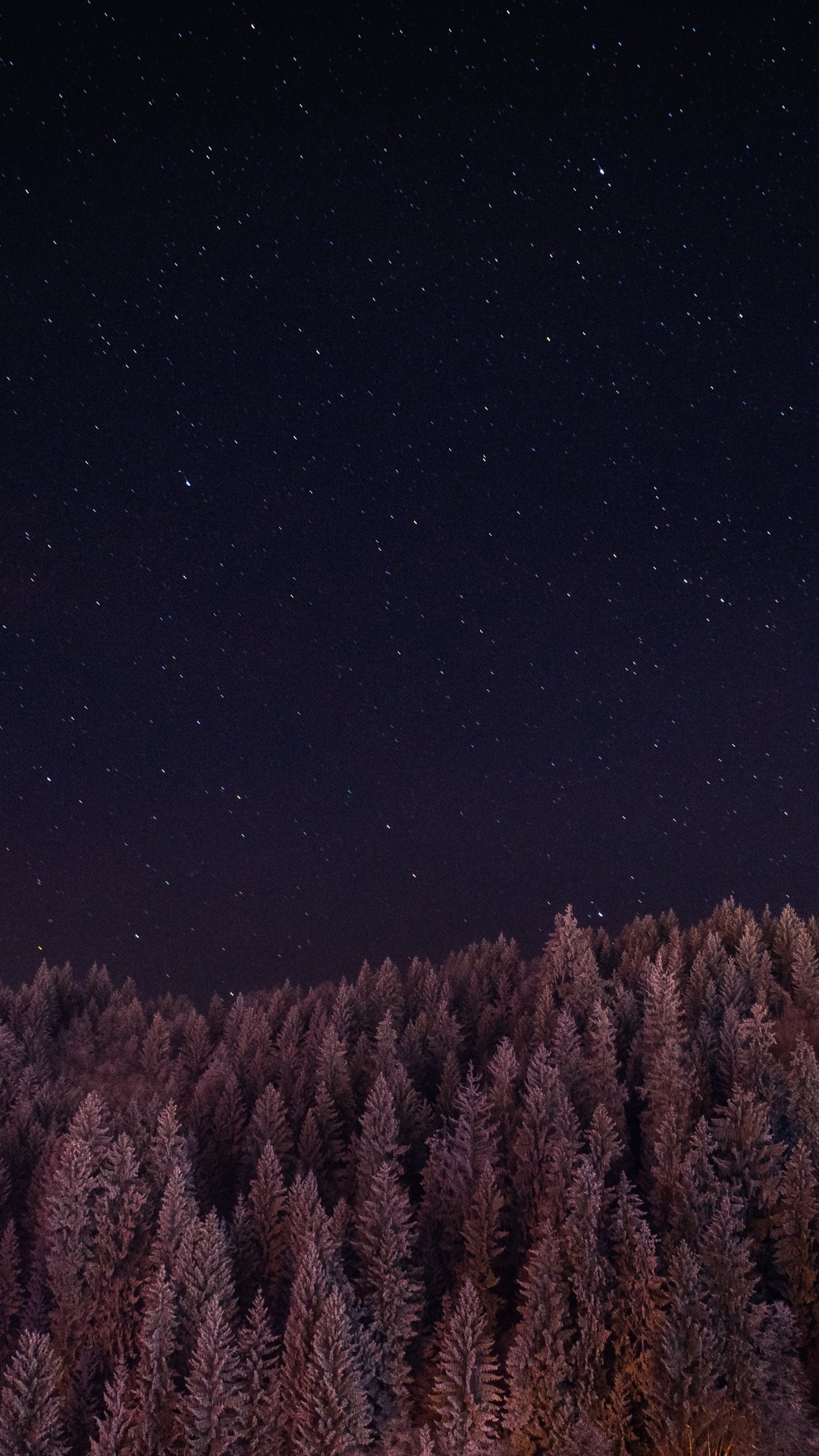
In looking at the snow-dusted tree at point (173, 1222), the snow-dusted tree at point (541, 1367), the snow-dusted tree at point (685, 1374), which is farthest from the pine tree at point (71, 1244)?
the snow-dusted tree at point (685, 1374)

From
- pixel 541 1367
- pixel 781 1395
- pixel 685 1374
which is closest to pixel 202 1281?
pixel 541 1367

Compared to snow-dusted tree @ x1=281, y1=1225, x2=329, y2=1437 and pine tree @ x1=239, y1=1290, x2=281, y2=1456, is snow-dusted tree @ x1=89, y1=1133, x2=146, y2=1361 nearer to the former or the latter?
pine tree @ x1=239, y1=1290, x2=281, y2=1456

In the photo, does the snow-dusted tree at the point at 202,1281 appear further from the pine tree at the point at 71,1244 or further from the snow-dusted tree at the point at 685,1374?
the snow-dusted tree at the point at 685,1374

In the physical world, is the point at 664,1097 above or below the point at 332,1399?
above

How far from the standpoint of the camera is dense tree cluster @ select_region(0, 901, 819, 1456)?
4169 cm

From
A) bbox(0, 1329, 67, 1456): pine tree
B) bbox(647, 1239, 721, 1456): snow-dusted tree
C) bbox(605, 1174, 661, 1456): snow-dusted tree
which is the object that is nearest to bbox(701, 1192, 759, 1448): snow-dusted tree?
bbox(647, 1239, 721, 1456): snow-dusted tree

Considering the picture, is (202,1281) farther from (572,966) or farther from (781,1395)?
(572,966)

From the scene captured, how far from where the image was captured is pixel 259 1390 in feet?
142

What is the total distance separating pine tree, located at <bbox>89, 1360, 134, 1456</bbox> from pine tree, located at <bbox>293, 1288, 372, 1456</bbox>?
8.07 meters

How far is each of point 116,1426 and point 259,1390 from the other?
644 cm

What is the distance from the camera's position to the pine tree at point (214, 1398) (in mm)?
41906

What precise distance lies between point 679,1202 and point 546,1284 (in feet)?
30.5

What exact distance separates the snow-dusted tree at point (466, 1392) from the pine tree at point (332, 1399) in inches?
142

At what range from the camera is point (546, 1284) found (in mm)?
43188
